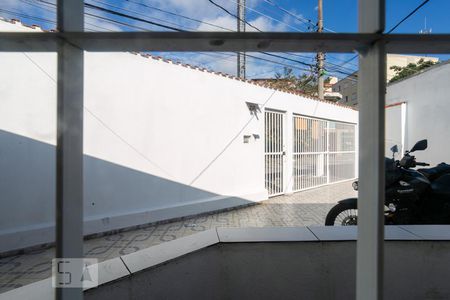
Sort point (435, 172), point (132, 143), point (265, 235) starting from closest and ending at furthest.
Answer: point (265, 235) < point (435, 172) < point (132, 143)

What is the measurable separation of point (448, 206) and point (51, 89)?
16.5 feet

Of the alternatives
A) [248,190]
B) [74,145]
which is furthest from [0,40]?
[248,190]

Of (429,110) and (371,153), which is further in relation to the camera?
(429,110)

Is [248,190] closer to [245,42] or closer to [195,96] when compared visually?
[195,96]

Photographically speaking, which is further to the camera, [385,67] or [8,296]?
[8,296]

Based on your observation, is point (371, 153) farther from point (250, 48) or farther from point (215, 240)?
point (215, 240)

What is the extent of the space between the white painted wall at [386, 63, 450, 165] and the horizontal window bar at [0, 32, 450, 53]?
9682mm

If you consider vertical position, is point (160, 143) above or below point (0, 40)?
below

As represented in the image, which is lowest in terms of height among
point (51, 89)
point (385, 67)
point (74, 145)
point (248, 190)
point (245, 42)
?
point (248, 190)

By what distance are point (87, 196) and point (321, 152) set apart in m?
6.88

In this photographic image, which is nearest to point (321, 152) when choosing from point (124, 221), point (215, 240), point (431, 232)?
point (124, 221)

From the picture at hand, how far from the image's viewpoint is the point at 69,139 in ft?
3.49

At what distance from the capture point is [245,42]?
107 cm

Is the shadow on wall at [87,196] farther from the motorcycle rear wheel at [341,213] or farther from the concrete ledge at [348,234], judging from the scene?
the concrete ledge at [348,234]
